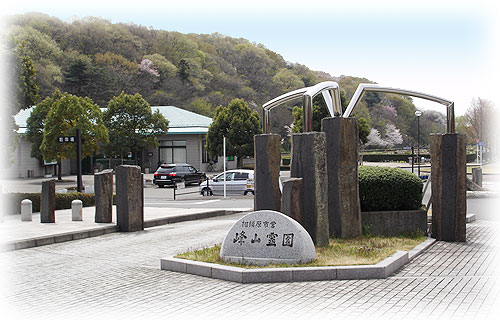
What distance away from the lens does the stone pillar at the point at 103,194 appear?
14787 millimetres

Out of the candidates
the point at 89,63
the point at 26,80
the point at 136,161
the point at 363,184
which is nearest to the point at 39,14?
the point at 89,63

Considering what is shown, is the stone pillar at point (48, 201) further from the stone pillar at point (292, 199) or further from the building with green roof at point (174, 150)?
the building with green roof at point (174, 150)

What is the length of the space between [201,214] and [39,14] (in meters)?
71.3

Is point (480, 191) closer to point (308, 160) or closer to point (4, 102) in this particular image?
point (308, 160)

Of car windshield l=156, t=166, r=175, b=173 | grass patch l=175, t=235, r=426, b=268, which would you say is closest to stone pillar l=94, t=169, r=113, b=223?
grass patch l=175, t=235, r=426, b=268

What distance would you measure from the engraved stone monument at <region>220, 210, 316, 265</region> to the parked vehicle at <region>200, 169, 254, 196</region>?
19.1m

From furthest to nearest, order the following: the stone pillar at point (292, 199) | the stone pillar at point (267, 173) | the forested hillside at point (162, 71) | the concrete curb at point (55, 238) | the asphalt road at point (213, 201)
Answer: the forested hillside at point (162, 71)
the asphalt road at point (213, 201)
the concrete curb at point (55, 238)
the stone pillar at point (267, 173)
the stone pillar at point (292, 199)

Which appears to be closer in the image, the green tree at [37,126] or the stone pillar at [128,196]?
the stone pillar at [128,196]

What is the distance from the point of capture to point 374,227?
11.8 meters

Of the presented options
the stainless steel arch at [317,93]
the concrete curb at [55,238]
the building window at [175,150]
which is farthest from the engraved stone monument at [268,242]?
the building window at [175,150]

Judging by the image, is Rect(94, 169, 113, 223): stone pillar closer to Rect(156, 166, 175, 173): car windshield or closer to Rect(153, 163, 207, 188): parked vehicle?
Rect(153, 163, 207, 188): parked vehicle

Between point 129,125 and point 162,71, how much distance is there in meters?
31.5

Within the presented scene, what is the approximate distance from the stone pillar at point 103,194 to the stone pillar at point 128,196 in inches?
27.1

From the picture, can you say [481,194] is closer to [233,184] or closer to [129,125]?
[233,184]
